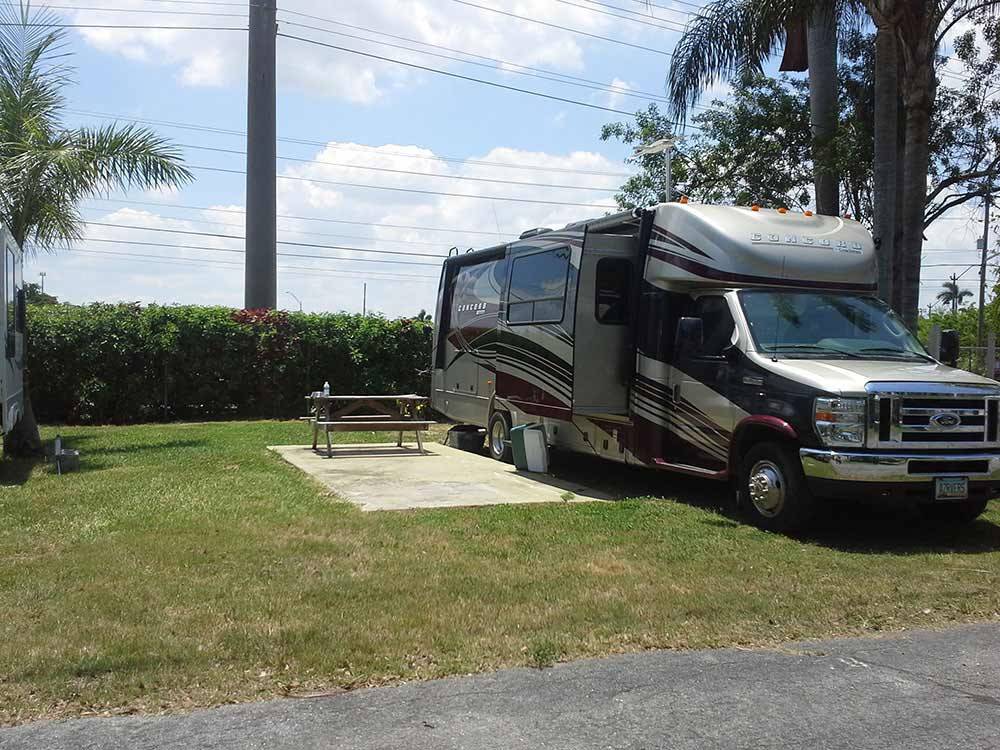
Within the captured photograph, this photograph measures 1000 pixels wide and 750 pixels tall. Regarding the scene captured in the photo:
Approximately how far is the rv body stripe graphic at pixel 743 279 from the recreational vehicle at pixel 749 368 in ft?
0.07

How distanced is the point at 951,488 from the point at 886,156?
660 cm

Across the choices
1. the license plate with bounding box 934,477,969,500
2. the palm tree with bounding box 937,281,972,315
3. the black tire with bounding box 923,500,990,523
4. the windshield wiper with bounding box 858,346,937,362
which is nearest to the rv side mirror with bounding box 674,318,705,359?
the windshield wiper with bounding box 858,346,937,362

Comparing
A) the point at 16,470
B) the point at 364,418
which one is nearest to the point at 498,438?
the point at 364,418

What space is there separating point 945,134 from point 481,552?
1362 cm

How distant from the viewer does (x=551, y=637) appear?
528 cm

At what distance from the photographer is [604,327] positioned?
33.8ft

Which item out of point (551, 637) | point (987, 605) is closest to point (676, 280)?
point (987, 605)

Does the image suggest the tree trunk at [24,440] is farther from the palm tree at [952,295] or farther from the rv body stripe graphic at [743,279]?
the palm tree at [952,295]

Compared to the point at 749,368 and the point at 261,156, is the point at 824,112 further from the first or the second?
the point at 261,156

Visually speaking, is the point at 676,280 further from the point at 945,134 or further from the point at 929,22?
the point at 945,134

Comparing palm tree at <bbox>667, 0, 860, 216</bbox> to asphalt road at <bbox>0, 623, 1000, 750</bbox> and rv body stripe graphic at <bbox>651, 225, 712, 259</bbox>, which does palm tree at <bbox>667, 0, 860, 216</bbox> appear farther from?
asphalt road at <bbox>0, 623, 1000, 750</bbox>

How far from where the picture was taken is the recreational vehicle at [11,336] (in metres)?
10.6

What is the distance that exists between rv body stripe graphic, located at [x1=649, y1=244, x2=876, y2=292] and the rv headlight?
6.13ft

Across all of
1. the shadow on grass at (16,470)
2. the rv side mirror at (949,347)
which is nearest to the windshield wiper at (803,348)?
the rv side mirror at (949,347)
